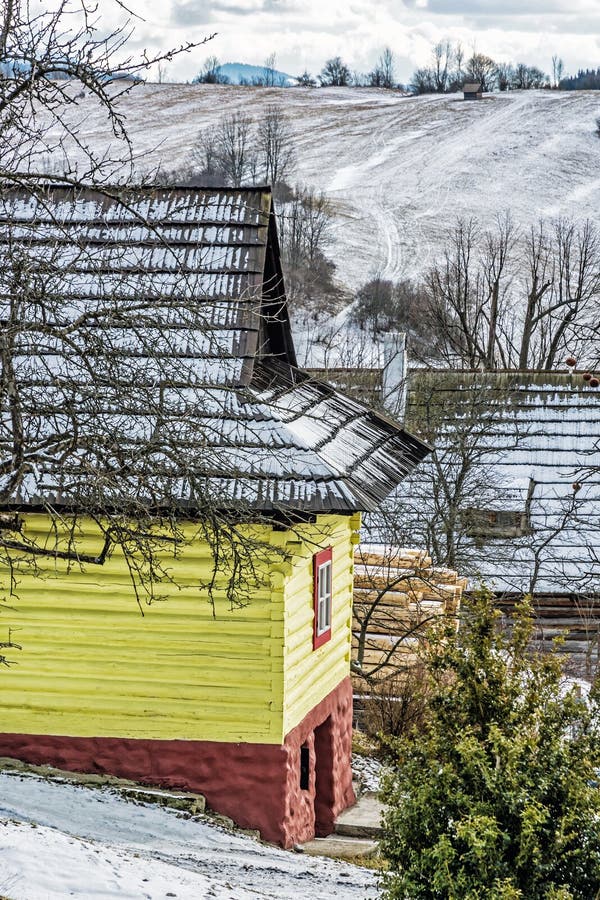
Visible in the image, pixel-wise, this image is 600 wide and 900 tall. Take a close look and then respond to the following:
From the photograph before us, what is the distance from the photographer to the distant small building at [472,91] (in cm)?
8925

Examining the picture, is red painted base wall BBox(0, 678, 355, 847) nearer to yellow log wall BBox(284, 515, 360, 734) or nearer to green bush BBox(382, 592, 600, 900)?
yellow log wall BBox(284, 515, 360, 734)

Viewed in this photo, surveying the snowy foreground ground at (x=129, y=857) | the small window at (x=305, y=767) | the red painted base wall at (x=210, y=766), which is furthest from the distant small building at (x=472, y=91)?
the snowy foreground ground at (x=129, y=857)

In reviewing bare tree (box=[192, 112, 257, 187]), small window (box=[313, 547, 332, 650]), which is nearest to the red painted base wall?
small window (box=[313, 547, 332, 650])

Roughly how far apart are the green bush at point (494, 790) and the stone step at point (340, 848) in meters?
3.19

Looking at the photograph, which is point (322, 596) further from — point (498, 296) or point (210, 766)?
point (498, 296)

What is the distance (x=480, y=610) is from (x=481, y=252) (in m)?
54.3

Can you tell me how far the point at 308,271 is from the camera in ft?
185

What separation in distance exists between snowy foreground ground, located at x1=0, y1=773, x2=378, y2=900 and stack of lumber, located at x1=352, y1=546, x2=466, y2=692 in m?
5.62

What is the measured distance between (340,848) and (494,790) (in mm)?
4257

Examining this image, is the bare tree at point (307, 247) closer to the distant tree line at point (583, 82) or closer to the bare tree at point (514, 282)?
the bare tree at point (514, 282)

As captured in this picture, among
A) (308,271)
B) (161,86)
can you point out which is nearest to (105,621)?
(308,271)

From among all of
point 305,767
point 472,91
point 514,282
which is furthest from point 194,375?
point 472,91

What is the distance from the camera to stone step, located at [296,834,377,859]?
32.1 feet

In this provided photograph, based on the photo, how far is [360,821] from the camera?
11.0 metres
